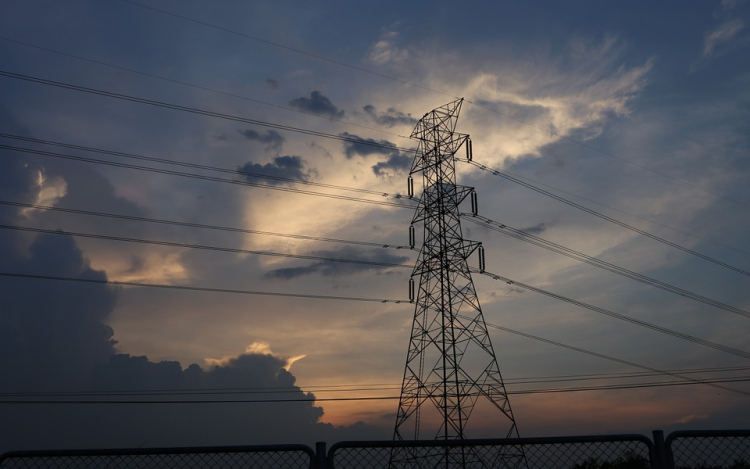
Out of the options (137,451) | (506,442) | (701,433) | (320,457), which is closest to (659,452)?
(701,433)

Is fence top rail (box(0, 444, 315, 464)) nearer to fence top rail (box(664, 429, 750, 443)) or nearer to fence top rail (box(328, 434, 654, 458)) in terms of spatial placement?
fence top rail (box(328, 434, 654, 458))

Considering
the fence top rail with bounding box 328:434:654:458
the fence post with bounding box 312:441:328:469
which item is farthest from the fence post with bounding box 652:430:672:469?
the fence post with bounding box 312:441:328:469

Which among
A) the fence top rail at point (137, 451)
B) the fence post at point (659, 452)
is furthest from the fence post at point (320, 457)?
the fence post at point (659, 452)

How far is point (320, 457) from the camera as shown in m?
7.73

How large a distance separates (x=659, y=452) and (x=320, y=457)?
421 centimetres

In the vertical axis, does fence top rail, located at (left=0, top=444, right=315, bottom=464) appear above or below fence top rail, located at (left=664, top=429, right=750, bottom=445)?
below

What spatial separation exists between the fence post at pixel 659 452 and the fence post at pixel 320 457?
4.08 m

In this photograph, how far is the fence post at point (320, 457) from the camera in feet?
25.2

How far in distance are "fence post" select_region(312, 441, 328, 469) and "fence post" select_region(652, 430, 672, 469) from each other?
161 inches

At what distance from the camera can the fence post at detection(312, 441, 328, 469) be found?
25.2 feet

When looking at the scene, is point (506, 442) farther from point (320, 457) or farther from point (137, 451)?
point (137, 451)

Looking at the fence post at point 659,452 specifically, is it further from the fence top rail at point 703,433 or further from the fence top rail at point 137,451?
the fence top rail at point 137,451

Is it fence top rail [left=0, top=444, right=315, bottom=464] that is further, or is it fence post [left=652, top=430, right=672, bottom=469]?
fence post [left=652, top=430, right=672, bottom=469]

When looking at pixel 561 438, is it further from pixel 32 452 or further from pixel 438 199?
pixel 438 199
